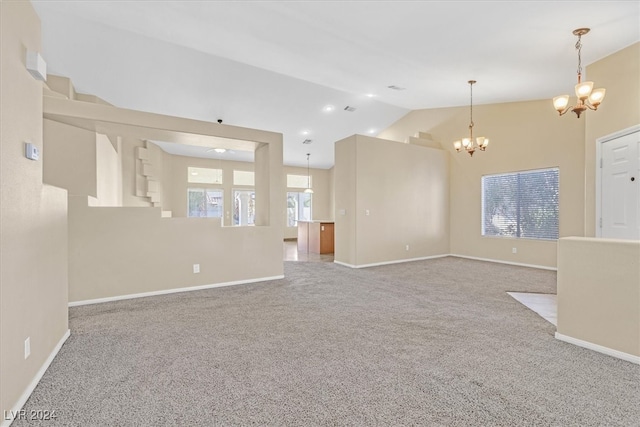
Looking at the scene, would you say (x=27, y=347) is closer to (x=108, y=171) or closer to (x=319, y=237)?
(x=108, y=171)

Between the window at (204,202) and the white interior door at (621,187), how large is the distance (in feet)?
31.8

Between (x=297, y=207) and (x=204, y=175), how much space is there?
3681mm

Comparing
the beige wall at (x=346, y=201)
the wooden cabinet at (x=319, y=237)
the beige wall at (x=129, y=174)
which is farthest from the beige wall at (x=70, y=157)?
the wooden cabinet at (x=319, y=237)

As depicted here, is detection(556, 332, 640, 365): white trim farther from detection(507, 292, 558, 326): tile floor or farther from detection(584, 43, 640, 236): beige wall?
detection(584, 43, 640, 236): beige wall

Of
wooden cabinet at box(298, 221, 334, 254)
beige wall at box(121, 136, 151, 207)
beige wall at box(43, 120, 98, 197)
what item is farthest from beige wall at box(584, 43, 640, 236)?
beige wall at box(121, 136, 151, 207)

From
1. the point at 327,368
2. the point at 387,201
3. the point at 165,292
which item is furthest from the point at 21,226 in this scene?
the point at 387,201

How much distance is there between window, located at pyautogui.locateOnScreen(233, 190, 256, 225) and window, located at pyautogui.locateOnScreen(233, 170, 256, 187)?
1.06ft

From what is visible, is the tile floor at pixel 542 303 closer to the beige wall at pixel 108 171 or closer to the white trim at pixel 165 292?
the white trim at pixel 165 292

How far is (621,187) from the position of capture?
12.6ft

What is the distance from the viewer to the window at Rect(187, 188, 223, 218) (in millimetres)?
9945

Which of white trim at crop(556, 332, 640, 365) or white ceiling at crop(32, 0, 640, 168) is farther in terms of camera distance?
white ceiling at crop(32, 0, 640, 168)

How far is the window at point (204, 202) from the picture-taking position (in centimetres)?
995

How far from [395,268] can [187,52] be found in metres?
5.44

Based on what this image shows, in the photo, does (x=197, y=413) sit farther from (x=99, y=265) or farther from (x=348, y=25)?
(x=348, y=25)
